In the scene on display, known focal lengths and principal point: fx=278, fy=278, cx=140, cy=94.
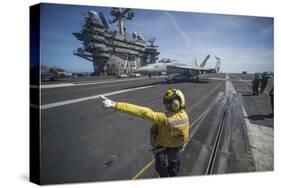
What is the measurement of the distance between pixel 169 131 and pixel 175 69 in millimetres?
1783

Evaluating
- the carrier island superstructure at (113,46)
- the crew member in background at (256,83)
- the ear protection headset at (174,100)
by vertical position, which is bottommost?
the ear protection headset at (174,100)

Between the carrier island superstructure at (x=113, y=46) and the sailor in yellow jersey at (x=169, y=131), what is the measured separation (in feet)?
3.11

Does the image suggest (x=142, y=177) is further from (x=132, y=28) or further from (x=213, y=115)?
(x=132, y=28)

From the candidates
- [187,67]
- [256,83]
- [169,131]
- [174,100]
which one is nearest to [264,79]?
[256,83]

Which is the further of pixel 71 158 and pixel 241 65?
pixel 241 65

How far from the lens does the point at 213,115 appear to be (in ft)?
21.4

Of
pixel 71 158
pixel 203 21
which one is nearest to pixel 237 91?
pixel 203 21

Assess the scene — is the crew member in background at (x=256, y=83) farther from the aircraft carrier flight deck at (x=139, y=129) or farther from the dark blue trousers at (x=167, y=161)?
the dark blue trousers at (x=167, y=161)

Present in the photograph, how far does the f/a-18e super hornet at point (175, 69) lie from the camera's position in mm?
6223

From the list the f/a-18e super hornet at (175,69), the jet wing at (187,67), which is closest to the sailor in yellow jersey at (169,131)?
the f/a-18e super hornet at (175,69)

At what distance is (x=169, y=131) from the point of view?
5.07m

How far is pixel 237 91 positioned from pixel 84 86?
3.82 meters

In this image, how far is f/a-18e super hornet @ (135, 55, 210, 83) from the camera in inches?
245

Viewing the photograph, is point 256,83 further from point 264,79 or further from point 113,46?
point 113,46
